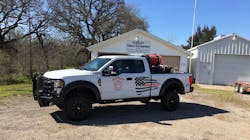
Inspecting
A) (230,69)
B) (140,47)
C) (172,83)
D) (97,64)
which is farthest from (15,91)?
(230,69)

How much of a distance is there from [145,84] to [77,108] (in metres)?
2.45

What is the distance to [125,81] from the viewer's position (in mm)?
7832

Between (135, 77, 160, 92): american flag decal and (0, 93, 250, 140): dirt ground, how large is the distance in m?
0.88

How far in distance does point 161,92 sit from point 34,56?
16.7 m

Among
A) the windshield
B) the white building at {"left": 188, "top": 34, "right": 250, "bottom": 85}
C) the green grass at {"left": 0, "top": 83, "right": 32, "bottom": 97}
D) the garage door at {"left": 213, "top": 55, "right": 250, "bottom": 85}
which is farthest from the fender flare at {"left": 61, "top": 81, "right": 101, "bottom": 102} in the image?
the garage door at {"left": 213, "top": 55, "right": 250, "bottom": 85}

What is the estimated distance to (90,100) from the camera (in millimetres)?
7383

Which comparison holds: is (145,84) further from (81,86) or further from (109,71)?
(81,86)

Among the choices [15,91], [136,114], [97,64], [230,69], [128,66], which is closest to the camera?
[97,64]

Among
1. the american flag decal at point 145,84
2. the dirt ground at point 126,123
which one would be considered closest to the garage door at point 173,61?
the dirt ground at point 126,123

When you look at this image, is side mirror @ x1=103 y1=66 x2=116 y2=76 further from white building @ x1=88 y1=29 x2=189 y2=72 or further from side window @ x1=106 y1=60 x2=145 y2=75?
white building @ x1=88 y1=29 x2=189 y2=72

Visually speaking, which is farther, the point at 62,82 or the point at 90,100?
the point at 90,100

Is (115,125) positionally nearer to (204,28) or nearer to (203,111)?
(203,111)

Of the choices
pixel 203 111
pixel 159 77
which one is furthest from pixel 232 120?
pixel 159 77

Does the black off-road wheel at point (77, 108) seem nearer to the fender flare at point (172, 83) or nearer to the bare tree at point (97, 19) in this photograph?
the fender flare at point (172, 83)
